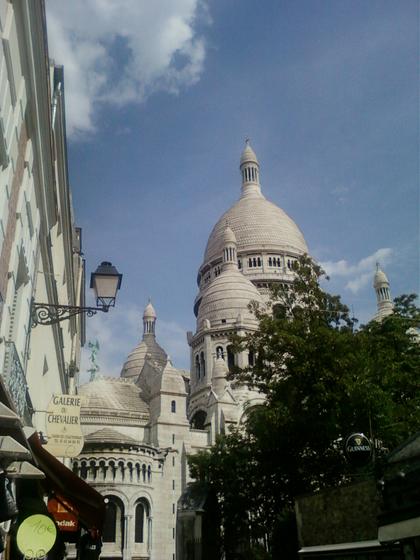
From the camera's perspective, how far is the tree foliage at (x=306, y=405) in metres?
19.2

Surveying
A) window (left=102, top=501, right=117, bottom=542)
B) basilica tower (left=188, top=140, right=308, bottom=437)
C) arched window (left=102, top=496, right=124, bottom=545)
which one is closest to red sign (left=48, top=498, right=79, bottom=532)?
window (left=102, top=501, right=117, bottom=542)

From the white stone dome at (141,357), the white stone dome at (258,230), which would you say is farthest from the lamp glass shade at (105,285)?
the white stone dome at (258,230)

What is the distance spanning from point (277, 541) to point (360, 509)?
10213mm

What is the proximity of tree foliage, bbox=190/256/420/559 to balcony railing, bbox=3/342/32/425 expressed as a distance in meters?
10.6

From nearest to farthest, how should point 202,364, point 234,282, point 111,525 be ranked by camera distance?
point 111,525 < point 202,364 < point 234,282

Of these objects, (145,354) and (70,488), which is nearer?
(70,488)

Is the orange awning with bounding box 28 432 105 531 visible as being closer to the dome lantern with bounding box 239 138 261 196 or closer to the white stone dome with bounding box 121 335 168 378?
the white stone dome with bounding box 121 335 168 378

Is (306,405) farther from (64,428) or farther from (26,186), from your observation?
(26,186)

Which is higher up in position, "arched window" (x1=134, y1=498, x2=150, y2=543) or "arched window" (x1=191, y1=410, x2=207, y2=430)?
"arched window" (x1=191, y1=410, x2=207, y2=430)

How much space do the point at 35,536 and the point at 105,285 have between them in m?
5.28

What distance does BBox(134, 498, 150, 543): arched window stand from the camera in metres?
44.8

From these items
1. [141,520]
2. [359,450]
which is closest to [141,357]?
[141,520]

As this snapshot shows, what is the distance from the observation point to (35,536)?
24.5ft

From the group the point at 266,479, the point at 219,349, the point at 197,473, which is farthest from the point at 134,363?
the point at 266,479
